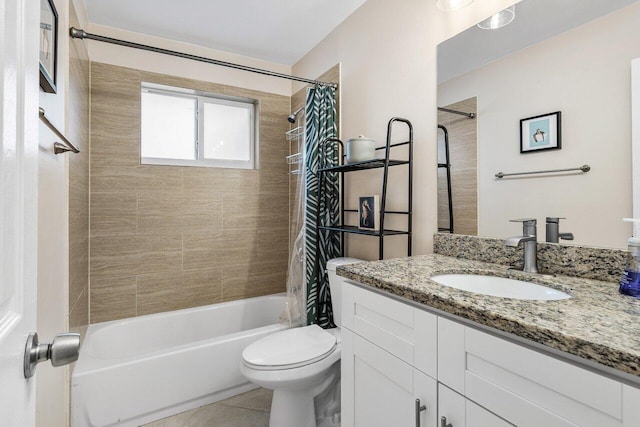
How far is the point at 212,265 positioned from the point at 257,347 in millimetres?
1159

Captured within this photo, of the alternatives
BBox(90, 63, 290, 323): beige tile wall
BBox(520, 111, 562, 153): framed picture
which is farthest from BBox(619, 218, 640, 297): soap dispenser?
BBox(90, 63, 290, 323): beige tile wall

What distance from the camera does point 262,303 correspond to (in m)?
2.66

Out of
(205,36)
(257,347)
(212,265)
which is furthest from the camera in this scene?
(212,265)

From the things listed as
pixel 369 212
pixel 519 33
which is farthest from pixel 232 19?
pixel 519 33

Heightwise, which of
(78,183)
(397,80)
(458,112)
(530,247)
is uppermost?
(397,80)

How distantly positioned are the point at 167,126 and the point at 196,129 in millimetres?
215

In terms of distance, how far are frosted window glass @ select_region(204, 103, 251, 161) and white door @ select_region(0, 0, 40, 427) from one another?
2147mm

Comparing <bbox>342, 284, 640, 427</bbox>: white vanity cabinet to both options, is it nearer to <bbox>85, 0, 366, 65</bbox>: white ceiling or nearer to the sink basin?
the sink basin

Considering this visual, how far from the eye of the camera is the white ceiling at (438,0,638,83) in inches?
40.2

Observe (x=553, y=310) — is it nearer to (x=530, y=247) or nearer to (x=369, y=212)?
(x=530, y=247)

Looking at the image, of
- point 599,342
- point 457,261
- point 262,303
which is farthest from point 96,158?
point 599,342

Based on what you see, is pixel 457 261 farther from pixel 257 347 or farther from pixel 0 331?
pixel 0 331

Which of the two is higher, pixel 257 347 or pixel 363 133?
pixel 363 133

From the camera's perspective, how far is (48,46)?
1162mm
